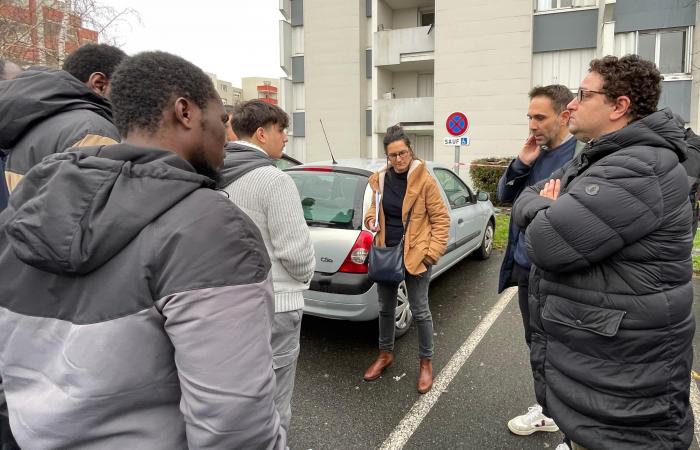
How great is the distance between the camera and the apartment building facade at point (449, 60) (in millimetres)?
13422

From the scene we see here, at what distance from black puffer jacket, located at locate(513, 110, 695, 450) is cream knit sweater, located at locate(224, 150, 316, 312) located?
1.05 meters

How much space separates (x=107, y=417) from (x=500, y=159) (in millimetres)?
14908

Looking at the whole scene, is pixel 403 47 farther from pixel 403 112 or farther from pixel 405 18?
pixel 403 112

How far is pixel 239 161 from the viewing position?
202cm

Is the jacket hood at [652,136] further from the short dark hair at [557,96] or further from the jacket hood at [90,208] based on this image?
the jacket hood at [90,208]

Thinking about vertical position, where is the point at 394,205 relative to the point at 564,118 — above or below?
below

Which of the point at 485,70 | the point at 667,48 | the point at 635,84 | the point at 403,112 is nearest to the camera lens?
the point at 635,84

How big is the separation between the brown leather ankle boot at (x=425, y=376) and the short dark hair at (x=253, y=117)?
2096mm

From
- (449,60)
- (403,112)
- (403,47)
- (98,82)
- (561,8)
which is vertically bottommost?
(98,82)

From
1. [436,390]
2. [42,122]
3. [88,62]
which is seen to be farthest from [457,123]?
[42,122]

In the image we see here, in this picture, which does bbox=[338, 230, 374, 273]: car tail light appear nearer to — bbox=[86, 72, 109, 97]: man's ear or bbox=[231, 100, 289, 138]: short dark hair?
bbox=[231, 100, 289, 138]: short dark hair

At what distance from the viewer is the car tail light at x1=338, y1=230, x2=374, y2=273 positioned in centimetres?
364

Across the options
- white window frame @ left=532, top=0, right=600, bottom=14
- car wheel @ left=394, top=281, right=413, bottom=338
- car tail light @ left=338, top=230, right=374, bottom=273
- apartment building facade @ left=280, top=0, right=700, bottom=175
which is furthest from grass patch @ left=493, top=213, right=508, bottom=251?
white window frame @ left=532, top=0, right=600, bottom=14

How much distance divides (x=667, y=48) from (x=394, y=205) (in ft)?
48.3
